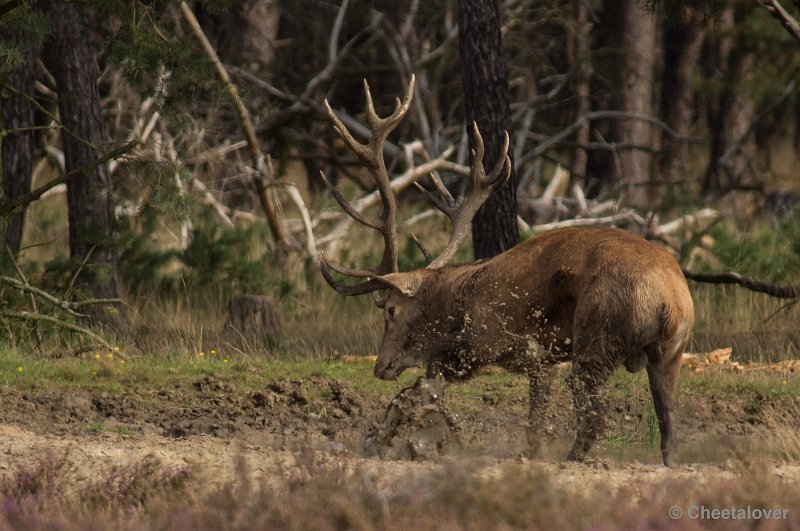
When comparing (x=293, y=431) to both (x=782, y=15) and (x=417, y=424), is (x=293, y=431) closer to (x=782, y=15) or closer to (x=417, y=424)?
(x=417, y=424)

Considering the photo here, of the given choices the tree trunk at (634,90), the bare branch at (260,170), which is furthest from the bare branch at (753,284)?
the tree trunk at (634,90)

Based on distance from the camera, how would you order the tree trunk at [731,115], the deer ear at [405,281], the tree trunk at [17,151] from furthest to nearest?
the tree trunk at [731,115]
the tree trunk at [17,151]
the deer ear at [405,281]

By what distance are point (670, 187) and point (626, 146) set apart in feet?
3.50

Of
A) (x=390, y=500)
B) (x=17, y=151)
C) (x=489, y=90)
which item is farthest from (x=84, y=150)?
(x=390, y=500)

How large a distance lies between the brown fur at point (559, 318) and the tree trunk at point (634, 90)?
11910 mm

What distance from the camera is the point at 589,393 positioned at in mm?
7492

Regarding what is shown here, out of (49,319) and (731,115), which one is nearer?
(49,319)

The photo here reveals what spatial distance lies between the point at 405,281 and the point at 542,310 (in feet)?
3.67

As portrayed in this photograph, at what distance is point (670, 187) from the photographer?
17688 mm

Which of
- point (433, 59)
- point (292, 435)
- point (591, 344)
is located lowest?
point (292, 435)

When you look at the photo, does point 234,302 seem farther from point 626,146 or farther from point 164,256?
point 626,146

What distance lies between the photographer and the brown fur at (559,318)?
7152 millimetres

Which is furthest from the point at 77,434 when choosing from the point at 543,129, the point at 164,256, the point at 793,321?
the point at 543,129

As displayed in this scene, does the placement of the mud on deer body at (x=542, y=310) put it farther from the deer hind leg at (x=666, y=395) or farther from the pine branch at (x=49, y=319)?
the pine branch at (x=49, y=319)
